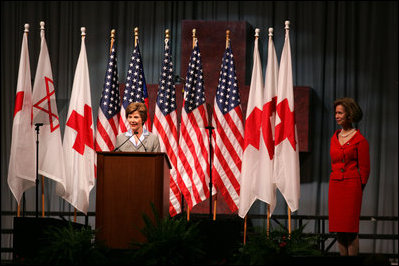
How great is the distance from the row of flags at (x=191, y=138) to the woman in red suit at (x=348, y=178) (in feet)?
3.90

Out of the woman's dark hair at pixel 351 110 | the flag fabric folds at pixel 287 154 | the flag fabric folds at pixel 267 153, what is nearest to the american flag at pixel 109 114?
the flag fabric folds at pixel 267 153

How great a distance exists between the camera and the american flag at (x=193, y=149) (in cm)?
742

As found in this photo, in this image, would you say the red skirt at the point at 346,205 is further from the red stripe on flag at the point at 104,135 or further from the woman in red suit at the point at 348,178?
the red stripe on flag at the point at 104,135

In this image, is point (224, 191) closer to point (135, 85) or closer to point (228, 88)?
point (228, 88)

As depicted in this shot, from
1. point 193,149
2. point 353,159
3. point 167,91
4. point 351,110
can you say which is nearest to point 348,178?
point 353,159

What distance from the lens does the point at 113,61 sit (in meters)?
7.69

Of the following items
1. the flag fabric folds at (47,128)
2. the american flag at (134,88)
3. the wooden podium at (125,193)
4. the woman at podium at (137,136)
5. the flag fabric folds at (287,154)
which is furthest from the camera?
the american flag at (134,88)

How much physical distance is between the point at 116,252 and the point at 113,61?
3.17 metres

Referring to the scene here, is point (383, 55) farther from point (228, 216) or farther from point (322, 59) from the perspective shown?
point (228, 216)

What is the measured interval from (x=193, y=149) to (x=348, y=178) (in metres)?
2.06

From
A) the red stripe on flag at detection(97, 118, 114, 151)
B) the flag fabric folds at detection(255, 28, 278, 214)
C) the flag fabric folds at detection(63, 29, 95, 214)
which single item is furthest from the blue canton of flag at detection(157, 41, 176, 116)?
the flag fabric folds at detection(255, 28, 278, 214)

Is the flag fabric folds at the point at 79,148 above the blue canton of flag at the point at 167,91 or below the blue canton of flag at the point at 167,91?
below

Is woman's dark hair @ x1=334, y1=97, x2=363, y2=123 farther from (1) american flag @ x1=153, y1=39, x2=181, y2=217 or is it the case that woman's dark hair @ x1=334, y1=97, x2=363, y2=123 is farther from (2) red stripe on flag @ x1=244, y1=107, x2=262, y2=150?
(1) american flag @ x1=153, y1=39, x2=181, y2=217

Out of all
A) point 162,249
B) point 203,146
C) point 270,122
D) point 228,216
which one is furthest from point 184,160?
point 162,249
